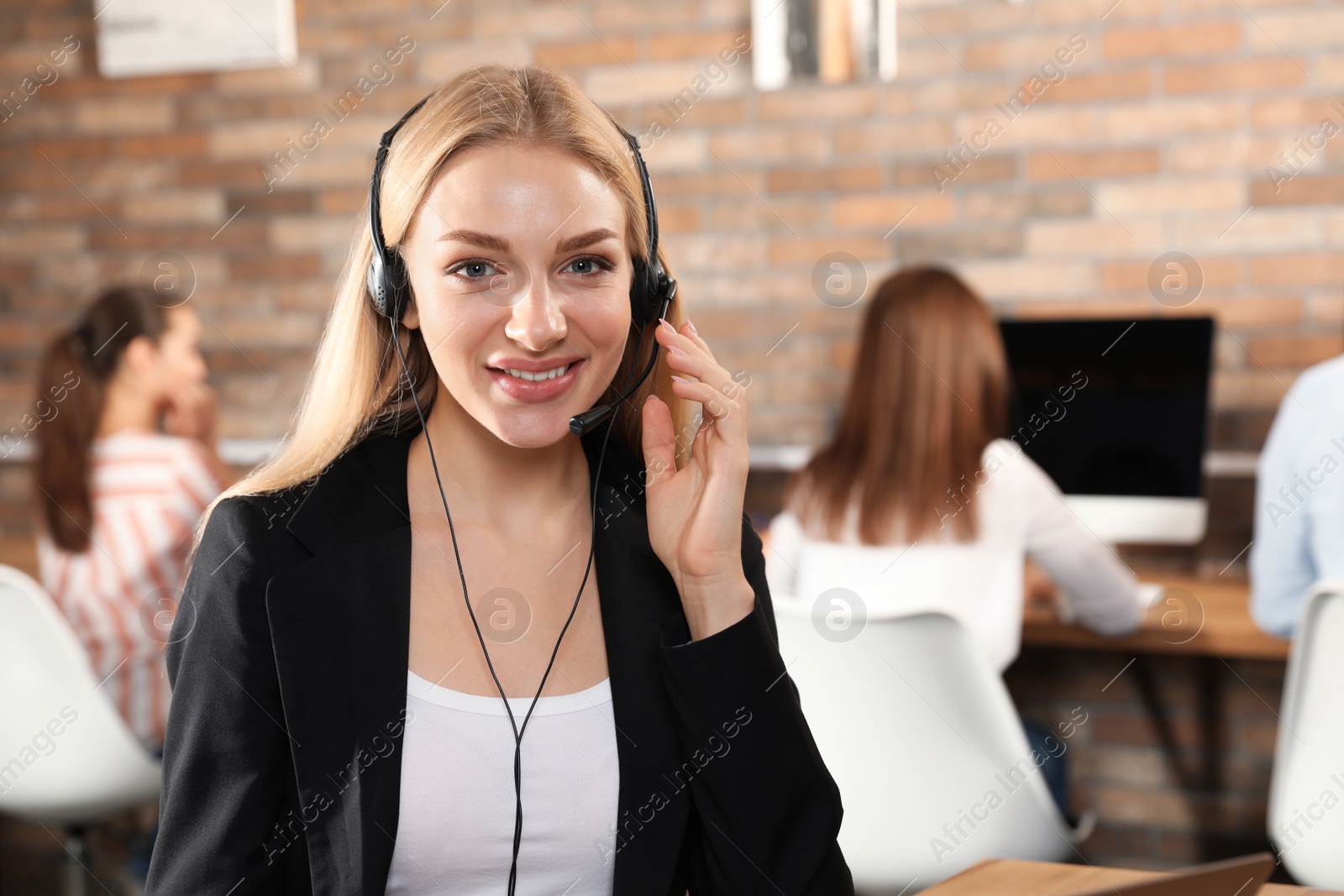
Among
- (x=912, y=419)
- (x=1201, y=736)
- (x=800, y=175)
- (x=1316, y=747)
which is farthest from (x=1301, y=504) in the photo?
(x=800, y=175)

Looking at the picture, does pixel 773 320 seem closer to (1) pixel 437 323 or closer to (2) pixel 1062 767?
(2) pixel 1062 767

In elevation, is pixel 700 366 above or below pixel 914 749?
above

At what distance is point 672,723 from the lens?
3.72 ft

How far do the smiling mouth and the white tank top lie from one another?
0.97 feet

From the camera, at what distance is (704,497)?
1148mm

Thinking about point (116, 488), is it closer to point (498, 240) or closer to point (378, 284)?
point (378, 284)

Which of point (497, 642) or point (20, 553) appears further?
point (20, 553)

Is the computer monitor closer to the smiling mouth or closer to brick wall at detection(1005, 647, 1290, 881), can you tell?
brick wall at detection(1005, 647, 1290, 881)

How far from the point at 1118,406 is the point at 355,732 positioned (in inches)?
72.7

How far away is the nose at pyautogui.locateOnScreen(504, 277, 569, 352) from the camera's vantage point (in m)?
1.09

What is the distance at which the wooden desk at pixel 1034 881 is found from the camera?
37.3 inches

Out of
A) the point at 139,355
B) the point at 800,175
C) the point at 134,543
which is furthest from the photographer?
the point at 800,175

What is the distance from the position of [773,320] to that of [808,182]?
0.35 metres

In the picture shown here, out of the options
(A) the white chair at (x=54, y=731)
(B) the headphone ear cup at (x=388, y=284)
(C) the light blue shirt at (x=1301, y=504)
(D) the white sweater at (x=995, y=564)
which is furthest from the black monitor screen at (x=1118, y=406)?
(A) the white chair at (x=54, y=731)
